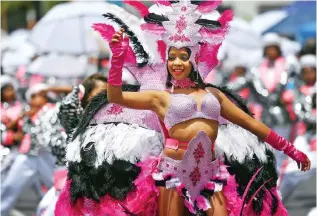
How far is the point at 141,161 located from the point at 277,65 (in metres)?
7.25

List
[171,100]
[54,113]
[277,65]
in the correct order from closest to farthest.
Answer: [171,100], [54,113], [277,65]

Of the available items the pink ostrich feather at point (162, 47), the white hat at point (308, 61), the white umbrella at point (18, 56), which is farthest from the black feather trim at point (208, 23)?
the white umbrella at point (18, 56)

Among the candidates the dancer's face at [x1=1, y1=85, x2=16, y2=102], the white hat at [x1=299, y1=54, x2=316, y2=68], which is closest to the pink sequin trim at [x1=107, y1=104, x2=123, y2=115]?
the dancer's face at [x1=1, y1=85, x2=16, y2=102]

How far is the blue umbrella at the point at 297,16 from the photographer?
16.5 metres

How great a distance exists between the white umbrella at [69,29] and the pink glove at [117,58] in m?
8.03

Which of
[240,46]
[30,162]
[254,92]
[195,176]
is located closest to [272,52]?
[254,92]

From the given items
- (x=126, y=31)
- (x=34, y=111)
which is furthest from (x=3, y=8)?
(x=126, y=31)

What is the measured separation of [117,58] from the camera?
5012 millimetres

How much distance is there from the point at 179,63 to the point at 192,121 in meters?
0.34

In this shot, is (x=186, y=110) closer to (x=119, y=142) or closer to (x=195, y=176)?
(x=195, y=176)

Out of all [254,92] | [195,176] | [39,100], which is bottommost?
[254,92]

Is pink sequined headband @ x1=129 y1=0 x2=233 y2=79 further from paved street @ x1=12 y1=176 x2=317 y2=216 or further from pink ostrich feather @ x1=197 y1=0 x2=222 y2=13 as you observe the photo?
paved street @ x1=12 y1=176 x2=317 y2=216

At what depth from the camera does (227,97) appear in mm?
5742

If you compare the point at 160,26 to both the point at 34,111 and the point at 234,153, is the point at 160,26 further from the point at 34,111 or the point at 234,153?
the point at 34,111
